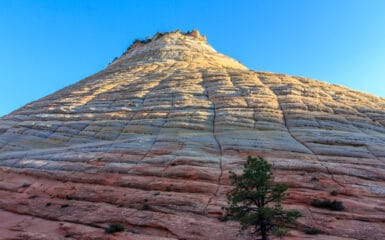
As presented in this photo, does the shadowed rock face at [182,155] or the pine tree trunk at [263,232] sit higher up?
the shadowed rock face at [182,155]

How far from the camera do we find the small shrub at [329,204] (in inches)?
549

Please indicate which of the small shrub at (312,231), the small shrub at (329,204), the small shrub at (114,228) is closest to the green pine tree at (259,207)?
the small shrub at (312,231)

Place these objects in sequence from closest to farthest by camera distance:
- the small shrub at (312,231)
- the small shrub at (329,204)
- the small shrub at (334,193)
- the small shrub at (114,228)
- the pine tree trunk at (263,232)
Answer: the pine tree trunk at (263,232), the small shrub at (312,231), the small shrub at (114,228), the small shrub at (329,204), the small shrub at (334,193)

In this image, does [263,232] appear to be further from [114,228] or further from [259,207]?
[114,228]

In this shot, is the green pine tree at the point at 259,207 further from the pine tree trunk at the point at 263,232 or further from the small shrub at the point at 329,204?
the small shrub at the point at 329,204

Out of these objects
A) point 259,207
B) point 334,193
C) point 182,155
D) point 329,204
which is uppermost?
point 182,155

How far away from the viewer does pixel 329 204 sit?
14.1m

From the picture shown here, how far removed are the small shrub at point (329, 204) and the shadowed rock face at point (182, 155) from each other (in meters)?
0.27

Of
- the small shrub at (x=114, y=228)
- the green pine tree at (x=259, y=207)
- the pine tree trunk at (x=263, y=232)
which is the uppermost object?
the green pine tree at (x=259, y=207)

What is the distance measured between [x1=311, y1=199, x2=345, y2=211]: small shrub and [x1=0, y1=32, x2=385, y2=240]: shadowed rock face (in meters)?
0.27

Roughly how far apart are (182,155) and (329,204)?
7.37 metres

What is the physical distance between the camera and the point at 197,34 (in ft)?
230

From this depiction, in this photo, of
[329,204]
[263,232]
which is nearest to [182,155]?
[329,204]

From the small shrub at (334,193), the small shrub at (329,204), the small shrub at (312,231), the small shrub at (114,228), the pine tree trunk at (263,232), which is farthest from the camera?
the small shrub at (334,193)
